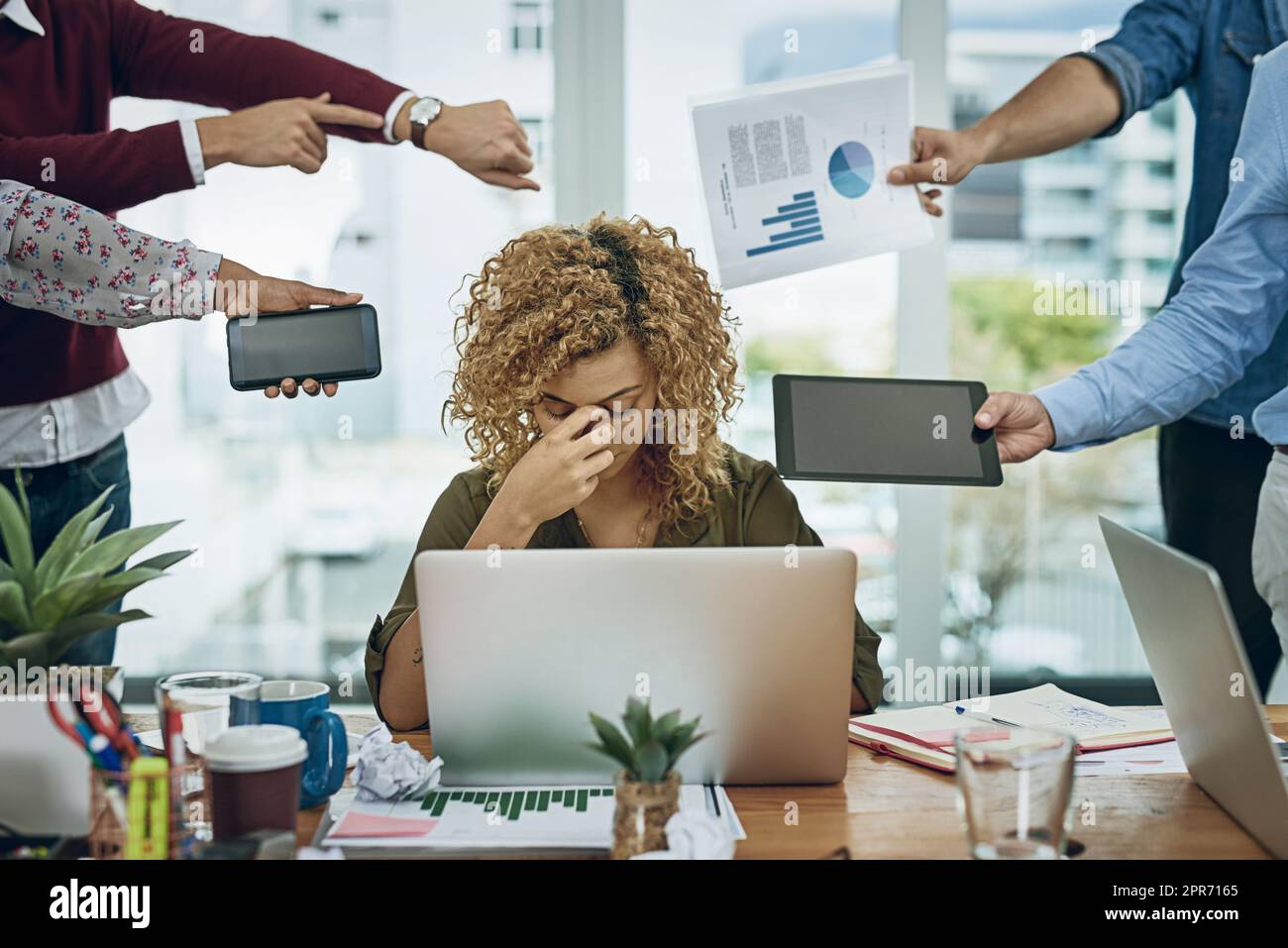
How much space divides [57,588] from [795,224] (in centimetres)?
139

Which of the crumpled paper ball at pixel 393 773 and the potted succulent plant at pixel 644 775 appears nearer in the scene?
the potted succulent plant at pixel 644 775

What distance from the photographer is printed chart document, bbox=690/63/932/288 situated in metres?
1.99

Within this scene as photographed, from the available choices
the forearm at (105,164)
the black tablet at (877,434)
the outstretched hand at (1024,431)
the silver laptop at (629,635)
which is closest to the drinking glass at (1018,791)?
the silver laptop at (629,635)

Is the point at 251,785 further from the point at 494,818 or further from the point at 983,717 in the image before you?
the point at 983,717

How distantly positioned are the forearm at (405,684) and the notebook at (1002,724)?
53 centimetres

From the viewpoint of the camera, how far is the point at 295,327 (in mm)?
1652

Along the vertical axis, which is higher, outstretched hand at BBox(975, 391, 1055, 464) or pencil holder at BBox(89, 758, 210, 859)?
outstretched hand at BBox(975, 391, 1055, 464)

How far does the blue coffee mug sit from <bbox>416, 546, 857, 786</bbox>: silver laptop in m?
0.10

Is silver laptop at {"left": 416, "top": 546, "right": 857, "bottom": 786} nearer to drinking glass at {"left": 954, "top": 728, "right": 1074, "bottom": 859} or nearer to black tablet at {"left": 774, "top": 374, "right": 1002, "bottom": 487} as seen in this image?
drinking glass at {"left": 954, "top": 728, "right": 1074, "bottom": 859}

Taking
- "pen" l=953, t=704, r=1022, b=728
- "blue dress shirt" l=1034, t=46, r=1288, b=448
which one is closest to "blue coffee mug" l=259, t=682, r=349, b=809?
"pen" l=953, t=704, r=1022, b=728

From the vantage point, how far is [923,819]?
1.13 metres

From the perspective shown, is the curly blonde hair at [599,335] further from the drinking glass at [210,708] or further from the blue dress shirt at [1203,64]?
the blue dress shirt at [1203,64]

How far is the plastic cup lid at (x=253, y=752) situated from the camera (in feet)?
3.25

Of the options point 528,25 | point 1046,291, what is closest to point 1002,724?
point 1046,291
